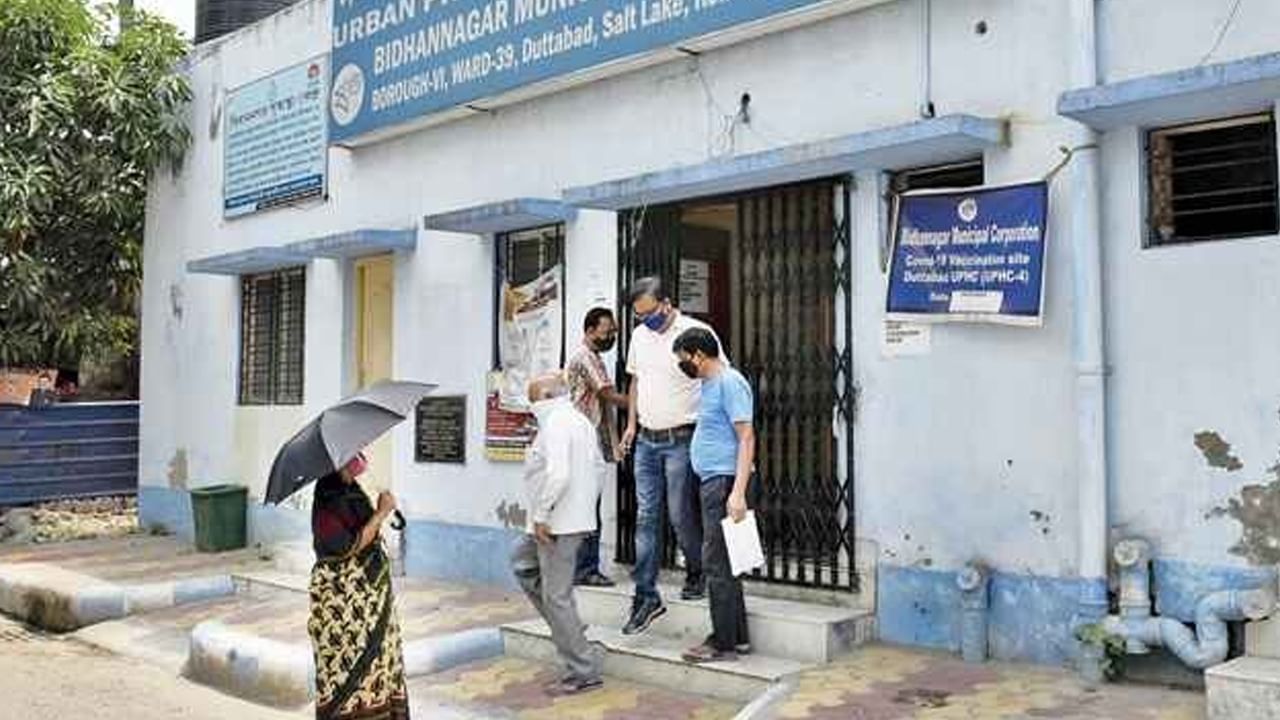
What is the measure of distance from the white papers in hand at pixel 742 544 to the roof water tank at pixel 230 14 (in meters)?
10.1

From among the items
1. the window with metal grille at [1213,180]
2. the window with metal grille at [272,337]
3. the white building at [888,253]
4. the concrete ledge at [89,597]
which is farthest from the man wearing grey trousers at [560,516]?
the window with metal grille at [272,337]

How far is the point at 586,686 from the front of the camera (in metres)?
6.11

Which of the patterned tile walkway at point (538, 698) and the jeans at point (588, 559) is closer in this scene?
the patterned tile walkway at point (538, 698)

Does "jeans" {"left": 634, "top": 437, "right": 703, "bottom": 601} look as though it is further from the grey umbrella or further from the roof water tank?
the roof water tank

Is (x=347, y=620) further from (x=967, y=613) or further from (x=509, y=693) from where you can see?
(x=967, y=613)

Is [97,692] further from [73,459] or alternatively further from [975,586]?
[73,459]

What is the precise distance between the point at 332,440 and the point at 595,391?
2.90 m

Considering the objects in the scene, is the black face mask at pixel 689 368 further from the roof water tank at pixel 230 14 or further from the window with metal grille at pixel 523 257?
the roof water tank at pixel 230 14

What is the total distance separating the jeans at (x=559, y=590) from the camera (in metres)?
5.97

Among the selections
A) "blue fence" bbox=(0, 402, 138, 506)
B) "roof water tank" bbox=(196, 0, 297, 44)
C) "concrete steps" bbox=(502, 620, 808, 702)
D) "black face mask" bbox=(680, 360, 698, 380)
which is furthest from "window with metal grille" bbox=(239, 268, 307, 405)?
"black face mask" bbox=(680, 360, 698, 380)

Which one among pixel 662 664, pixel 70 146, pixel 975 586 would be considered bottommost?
pixel 662 664

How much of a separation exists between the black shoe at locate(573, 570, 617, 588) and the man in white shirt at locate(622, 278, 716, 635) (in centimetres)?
66

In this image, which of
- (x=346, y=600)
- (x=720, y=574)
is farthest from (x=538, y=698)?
(x=346, y=600)

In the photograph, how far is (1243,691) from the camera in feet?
15.2
